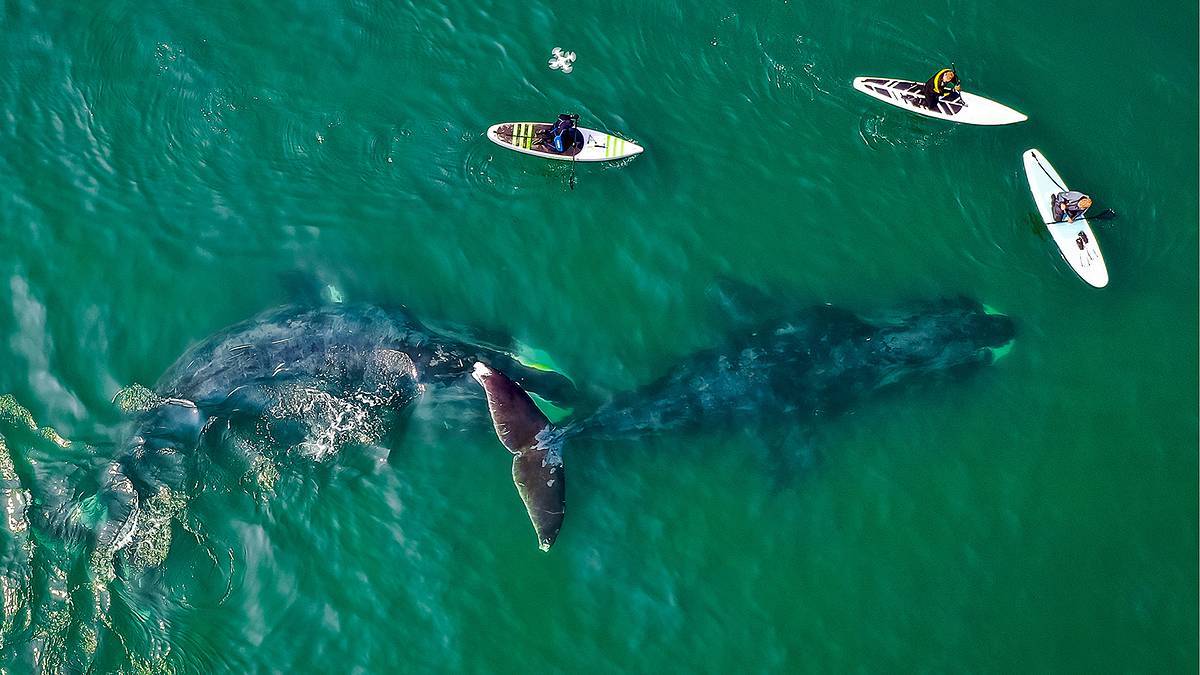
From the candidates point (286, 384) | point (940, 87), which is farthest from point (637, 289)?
point (940, 87)

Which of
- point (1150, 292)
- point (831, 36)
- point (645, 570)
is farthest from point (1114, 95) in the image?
point (645, 570)

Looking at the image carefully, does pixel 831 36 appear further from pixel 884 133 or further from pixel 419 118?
pixel 419 118

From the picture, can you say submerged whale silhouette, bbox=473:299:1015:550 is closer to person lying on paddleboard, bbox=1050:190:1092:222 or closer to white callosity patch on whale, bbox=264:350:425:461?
white callosity patch on whale, bbox=264:350:425:461

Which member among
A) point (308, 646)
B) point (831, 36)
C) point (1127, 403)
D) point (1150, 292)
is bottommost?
point (308, 646)

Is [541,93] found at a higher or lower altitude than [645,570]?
higher

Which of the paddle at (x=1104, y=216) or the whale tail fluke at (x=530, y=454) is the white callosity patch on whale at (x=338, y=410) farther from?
the paddle at (x=1104, y=216)

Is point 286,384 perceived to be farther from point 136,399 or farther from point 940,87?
point 940,87

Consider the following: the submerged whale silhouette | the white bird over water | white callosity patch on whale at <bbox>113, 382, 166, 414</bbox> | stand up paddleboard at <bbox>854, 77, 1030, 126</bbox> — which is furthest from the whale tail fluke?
stand up paddleboard at <bbox>854, 77, 1030, 126</bbox>
